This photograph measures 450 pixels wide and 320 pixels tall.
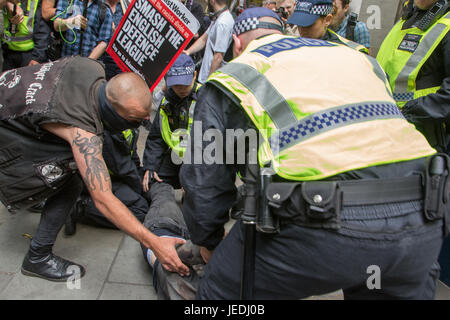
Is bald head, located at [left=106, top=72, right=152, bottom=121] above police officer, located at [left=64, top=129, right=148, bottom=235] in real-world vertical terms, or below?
above

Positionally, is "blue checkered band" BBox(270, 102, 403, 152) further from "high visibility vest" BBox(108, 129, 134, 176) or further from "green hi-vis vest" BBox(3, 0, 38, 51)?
"green hi-vis vest" BBox(3, 0, 38, 51)

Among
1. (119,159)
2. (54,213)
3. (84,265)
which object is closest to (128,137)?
(119,159)

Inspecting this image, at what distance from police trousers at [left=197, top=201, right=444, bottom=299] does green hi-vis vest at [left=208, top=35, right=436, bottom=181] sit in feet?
0.58

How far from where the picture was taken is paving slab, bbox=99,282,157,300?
2.12 meters

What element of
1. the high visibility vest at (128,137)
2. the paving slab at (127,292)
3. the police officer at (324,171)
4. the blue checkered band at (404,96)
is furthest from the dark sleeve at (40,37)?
the blue checkered band at (404,96)

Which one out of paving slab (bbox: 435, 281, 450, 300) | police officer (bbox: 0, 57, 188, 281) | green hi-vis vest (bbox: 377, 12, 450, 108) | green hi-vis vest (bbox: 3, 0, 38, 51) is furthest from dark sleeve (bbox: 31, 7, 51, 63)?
paving slab (bbox: 435, 281, 450, 300)

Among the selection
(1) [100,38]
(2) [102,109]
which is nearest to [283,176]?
(2) [102,109]

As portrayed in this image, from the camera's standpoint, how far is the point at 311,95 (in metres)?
1.24

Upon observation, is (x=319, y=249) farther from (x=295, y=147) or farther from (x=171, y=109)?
(x=171, y=109)

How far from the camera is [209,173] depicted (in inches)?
55.2

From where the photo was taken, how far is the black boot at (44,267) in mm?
2176

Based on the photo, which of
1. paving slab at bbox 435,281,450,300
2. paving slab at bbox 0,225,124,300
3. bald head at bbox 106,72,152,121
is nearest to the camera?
bald head at bbox 106,72,152,121

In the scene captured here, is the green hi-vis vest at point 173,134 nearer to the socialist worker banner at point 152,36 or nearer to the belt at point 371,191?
the socialist worker banner at point 152,36

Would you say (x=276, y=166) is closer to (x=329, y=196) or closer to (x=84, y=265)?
(x=329, y=196)
